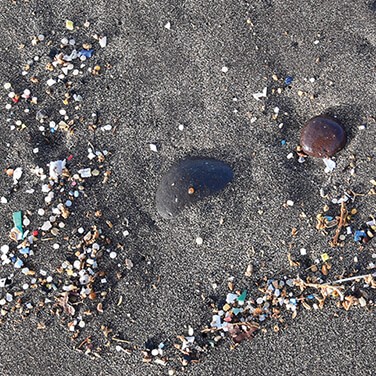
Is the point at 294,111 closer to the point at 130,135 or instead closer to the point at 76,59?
the point at 130,135

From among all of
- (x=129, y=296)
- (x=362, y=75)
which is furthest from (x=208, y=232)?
(x=362, y=75)

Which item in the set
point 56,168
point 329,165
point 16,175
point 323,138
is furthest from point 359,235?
point 16,175

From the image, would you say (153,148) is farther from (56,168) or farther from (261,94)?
(261,94)

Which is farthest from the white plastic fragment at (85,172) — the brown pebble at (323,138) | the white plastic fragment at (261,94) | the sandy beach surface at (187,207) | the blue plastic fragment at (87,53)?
the brown pebble at (323,138)

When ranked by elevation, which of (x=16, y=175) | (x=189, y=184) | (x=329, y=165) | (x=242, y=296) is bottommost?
(x=242, y=296)

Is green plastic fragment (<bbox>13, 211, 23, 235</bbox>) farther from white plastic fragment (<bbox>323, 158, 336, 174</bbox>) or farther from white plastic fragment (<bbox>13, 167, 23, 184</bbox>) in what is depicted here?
white plastic fragment (<bbox>323, 158, 336, 174</bbox>)

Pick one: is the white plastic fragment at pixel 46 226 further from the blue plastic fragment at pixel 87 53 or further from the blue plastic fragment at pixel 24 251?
the blue plastic fragment at pixel 87 53

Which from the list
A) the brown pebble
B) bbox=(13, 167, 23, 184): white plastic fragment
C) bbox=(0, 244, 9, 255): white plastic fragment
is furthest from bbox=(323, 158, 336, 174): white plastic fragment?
bbox=(0, 244, 9, 255): white plastic fragment
